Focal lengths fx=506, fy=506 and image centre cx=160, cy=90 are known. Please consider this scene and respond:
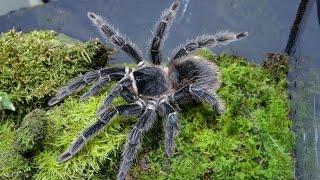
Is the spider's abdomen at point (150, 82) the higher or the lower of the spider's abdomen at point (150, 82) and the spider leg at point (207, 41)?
the lower

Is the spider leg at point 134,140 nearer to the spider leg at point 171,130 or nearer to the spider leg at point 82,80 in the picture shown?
the spider leg at point 171,130

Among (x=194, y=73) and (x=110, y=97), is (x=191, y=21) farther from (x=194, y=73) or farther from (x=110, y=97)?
(x=110, y=97)

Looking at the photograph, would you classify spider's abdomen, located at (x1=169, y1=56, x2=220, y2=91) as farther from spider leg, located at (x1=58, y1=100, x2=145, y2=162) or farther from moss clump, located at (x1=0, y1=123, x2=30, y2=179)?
moss clump, located at (x1=0, y1=123, x2=30, y2=179)

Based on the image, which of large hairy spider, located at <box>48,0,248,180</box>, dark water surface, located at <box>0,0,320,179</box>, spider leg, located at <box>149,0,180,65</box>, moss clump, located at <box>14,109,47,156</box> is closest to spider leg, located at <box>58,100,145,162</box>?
large hairy spider, located at <box>48,0,248,180</box>

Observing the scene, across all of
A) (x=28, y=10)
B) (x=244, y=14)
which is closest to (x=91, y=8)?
(x=28, y=10)

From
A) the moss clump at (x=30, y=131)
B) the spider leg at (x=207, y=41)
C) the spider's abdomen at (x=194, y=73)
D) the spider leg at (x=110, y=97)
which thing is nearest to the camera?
the moss clump at (x=30, y=131)

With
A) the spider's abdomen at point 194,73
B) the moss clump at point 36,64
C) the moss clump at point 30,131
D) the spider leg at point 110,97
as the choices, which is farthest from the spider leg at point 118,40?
the moss clump at point 30,131

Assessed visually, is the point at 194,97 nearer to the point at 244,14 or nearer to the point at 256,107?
the point at 256,107

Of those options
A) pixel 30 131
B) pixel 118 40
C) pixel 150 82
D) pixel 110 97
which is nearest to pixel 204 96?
pixel 150 82
